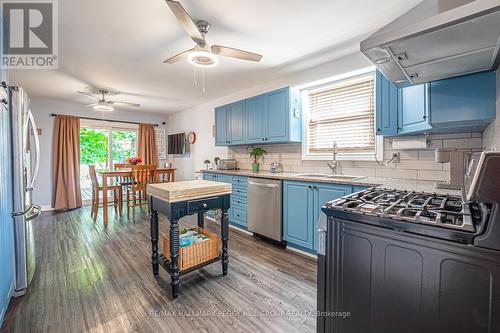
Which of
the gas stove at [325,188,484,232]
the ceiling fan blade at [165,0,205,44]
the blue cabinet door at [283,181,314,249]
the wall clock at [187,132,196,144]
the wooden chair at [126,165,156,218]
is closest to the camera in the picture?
the gas stove at [325,188,484,232]

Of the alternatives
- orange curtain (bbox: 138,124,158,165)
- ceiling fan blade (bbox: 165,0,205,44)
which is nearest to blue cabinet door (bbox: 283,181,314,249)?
ceiling fan blade (bbox: 165,0,205,44)

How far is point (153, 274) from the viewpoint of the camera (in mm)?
2102

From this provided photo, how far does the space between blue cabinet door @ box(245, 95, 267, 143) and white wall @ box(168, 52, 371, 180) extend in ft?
1.13

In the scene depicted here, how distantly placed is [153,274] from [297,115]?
2.64 m

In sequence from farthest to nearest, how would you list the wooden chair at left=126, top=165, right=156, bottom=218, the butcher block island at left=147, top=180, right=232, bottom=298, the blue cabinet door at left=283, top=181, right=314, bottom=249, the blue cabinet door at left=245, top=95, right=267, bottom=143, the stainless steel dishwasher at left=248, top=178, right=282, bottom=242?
the wooden chair at left=126, top=165, right=156, bottom=218, the blue cabinet door at left=245, top=95, right=267, bottom=143, the stainless steel dishwasher at left=248, top=178, right=282, bottom=242, the blue cabinet door at left=283, top=181, right=314, bottom=249, the butcher block island at left=147, top=180, right=232, bottom=298

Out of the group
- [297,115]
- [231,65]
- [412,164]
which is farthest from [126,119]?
[412,164]

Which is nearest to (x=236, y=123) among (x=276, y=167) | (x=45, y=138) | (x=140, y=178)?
(x=276, y=167)

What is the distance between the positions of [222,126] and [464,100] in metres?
3.36

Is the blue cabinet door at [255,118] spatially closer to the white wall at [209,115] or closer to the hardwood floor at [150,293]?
the white wall at [209,115]

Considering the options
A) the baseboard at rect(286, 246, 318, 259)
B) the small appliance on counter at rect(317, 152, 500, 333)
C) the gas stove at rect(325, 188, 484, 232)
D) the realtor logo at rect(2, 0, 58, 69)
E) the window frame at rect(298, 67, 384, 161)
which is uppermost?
the realtor logo at rect(2, 0, 58, 69)

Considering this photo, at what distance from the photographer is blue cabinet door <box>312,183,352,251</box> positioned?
2.16 metres

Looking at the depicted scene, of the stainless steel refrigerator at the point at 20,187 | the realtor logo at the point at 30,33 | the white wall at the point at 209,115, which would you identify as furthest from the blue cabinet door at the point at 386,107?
the stainless steel refrigerator at the point at 20,187

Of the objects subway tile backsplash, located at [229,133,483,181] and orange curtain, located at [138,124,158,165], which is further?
orange curtain, located at [138,124,158,165]

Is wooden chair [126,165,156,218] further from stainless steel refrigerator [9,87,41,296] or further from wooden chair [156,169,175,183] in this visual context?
stainless steel refrigerator [9,87,41,296]
